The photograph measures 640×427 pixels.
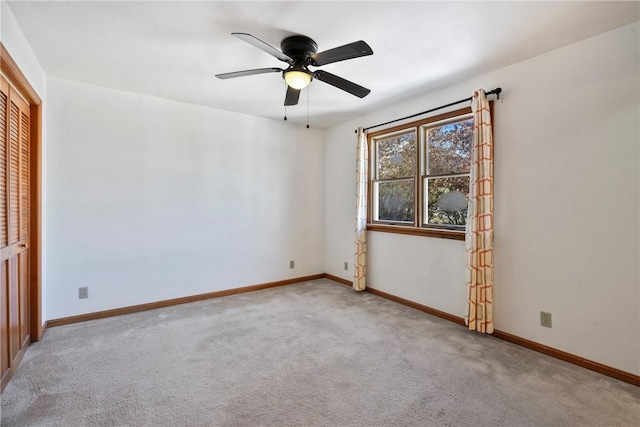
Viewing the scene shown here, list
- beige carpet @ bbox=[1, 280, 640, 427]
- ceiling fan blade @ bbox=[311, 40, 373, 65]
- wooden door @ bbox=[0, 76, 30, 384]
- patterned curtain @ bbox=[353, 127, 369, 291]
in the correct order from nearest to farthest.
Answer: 1. beige carpet @ bbox=[1, 280, 640, 427]
2. ceiling fan blade @ bbox=[311, 40, 373, 65]
3. wooden door @ bbox=[0, 76, 30, 384]
4. patterned curtain @ bbox=[353, 127, 369, 291]

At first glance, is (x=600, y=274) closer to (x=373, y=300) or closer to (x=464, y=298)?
(x=464, y=298)

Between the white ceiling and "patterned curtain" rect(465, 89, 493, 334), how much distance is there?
51 cm

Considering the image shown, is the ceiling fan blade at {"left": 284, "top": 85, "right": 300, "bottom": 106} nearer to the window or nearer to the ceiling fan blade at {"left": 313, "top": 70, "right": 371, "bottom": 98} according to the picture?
the ceiling fan blade at {"left": 313, "top": 70, "right": 371, "bottom": 98}

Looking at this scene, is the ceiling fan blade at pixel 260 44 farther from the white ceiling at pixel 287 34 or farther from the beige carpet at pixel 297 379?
the beige carpet at pixel 297 379

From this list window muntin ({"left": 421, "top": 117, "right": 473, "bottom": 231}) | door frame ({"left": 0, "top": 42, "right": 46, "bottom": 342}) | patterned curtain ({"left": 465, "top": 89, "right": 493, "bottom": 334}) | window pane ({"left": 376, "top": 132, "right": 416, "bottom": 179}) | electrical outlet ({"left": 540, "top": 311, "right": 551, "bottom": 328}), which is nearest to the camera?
electrical outlet ({"left": 540, "top": 311, "right": 551, "bottom": 328})

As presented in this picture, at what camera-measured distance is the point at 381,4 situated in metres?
1.92

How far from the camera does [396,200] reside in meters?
4.05

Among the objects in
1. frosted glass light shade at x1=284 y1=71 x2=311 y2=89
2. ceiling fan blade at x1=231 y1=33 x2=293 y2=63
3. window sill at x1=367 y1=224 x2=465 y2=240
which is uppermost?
ceiling fan blade at x1=231 y1=33 x2=293 y2=63

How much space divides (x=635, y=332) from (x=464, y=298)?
4.09ft

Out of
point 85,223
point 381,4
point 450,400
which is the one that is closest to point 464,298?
point 450,400

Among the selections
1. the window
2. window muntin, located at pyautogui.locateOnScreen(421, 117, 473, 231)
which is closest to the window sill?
the window

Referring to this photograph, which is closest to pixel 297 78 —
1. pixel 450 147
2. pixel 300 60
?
pixel 300 60

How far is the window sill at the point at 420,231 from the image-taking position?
3.21 meters

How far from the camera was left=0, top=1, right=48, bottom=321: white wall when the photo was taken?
6.35ft
